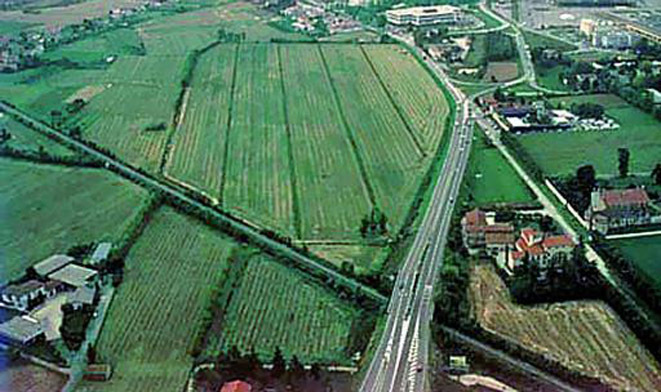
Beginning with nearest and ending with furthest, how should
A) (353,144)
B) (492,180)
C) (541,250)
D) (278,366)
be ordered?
(278,366), (541,250), (492,180), (353,144)

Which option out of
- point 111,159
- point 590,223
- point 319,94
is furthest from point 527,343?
point 319,94

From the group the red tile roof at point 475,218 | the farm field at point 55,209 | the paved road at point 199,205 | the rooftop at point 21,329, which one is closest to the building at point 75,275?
the farm field at point 55,209

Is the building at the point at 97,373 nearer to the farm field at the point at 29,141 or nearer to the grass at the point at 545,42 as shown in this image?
the farm field at the point at 29,141

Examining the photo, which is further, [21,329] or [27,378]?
[21,329]

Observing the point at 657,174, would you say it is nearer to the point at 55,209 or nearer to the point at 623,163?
the point at 623,163

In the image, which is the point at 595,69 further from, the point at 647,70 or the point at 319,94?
the point at 319,94

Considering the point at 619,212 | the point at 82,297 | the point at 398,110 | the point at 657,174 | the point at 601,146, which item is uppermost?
the point at 82,297

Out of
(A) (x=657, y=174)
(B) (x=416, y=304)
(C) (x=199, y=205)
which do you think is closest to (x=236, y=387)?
(B) (x=416, y=304)
